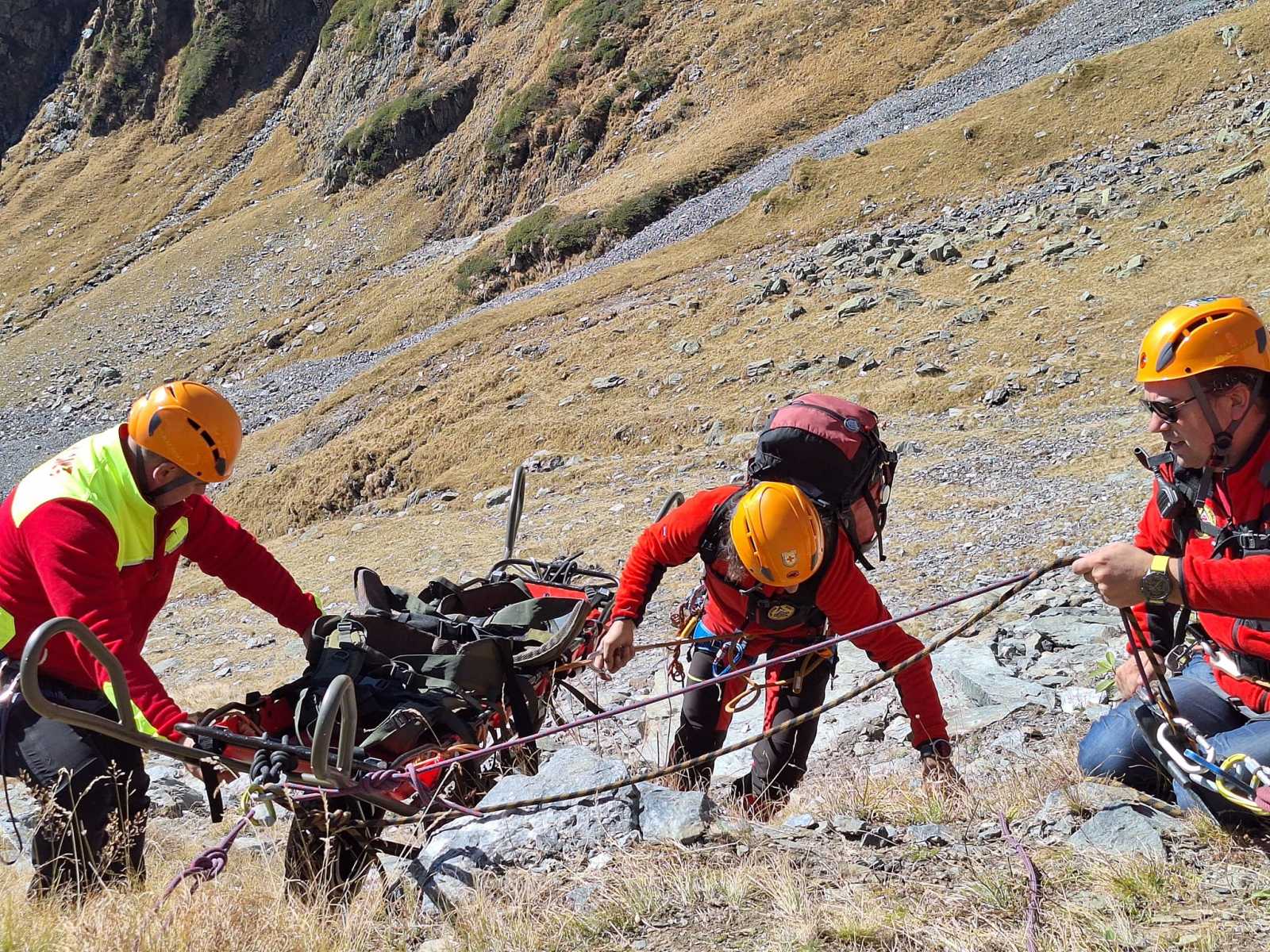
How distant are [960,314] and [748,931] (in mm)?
15298

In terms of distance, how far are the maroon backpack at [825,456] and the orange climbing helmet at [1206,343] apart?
133cm

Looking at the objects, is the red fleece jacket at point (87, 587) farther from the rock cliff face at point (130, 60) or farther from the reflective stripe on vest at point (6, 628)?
the rock cliff face at point (130, 60)

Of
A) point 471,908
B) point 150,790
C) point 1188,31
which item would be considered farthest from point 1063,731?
point 1188,31

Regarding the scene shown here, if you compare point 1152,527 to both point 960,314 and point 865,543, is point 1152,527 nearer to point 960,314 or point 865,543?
point 865,543

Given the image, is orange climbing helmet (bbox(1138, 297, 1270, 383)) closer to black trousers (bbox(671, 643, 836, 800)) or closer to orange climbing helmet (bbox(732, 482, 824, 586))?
orange climbing helmet (bbox(732, 482, 824, 586))

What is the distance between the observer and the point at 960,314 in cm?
1700

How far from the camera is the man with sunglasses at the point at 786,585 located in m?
4.39

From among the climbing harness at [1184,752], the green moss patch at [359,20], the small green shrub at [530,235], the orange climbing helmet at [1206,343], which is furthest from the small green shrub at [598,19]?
the climbing harness at [1184,752]

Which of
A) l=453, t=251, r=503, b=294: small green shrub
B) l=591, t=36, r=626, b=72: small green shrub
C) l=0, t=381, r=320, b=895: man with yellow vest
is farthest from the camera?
l=591, t=36, r=626, b=72: small green shrub

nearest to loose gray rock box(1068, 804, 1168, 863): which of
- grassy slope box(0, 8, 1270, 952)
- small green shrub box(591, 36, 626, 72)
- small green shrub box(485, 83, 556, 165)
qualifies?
grassy slope box(0, 8, 1270, 952)

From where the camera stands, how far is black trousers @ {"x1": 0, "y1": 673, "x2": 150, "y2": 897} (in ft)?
11.9

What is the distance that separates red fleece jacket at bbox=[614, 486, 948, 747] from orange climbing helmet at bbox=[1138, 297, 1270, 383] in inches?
58.8

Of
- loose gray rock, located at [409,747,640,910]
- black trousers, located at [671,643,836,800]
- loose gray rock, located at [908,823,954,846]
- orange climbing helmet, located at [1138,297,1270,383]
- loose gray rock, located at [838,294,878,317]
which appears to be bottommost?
loose gray rock, located at [838,294,878,317]

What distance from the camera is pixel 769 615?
474cm
